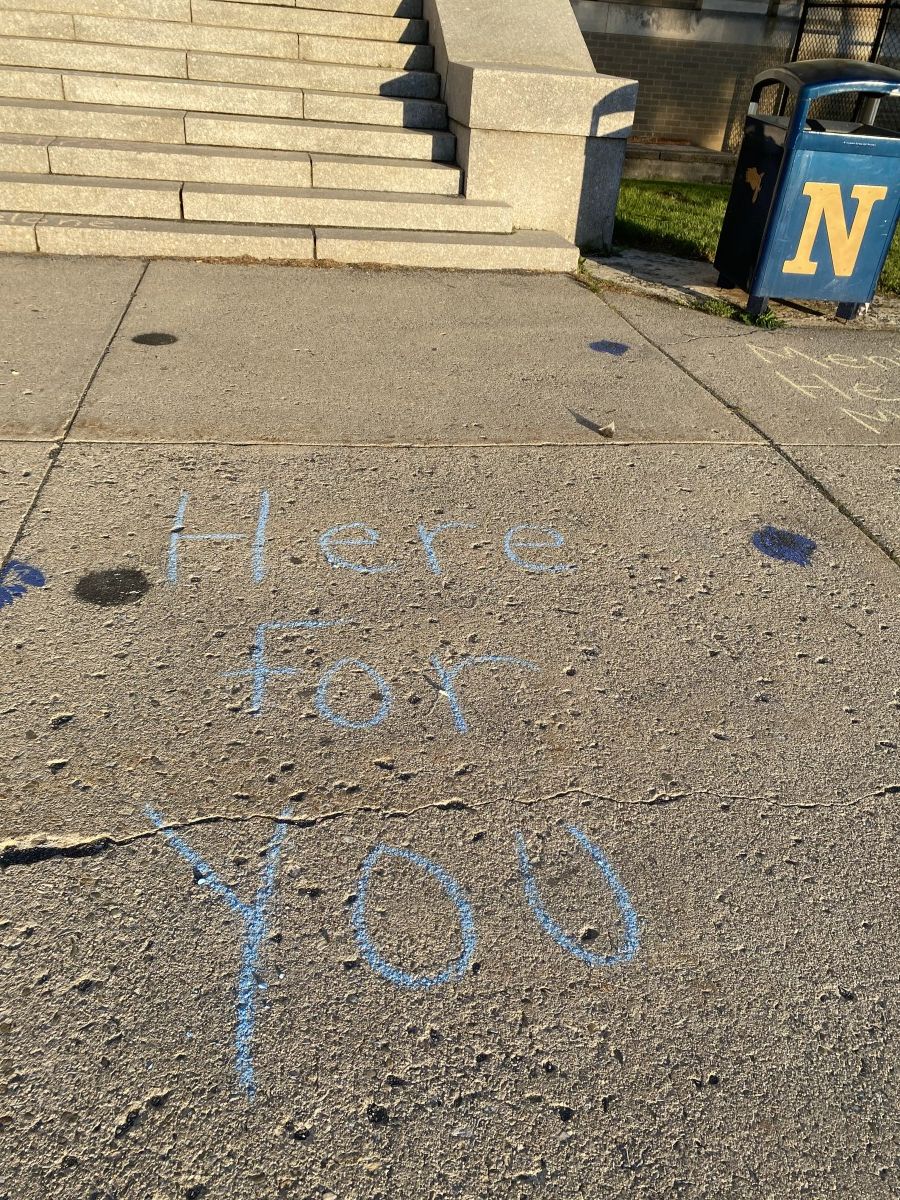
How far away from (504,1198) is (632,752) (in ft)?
3.83

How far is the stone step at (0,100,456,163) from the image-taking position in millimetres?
6648

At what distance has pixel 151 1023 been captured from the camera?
1.76 metres

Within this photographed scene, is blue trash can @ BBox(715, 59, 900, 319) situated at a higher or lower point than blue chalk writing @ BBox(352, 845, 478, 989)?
higher

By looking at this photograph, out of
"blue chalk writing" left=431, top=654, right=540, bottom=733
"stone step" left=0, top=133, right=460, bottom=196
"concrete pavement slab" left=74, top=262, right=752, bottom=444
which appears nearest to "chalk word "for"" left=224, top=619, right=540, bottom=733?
"blue chalk writing" left=431, top=654, right=540, bottom=733

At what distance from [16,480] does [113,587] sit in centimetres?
83

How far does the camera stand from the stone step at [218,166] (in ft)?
20.9

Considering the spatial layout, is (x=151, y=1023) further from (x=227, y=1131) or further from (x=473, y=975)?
(x=473, y=975)

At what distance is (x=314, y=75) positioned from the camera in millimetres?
7406

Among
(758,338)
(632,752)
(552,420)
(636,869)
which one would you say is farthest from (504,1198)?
(758,338)

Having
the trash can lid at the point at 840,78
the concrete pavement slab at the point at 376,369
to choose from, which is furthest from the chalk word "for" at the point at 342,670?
the trash can lid at the point at 840,78

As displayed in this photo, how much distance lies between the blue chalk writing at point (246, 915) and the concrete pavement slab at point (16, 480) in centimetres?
144

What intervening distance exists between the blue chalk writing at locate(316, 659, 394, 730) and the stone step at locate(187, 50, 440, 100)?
6266mm

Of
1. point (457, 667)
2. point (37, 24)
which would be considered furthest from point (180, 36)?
point (457, 667)

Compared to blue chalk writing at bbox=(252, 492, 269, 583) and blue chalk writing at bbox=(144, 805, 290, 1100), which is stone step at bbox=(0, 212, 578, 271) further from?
blue chalk writing at bbox=(144, 805, 290, 1100)
